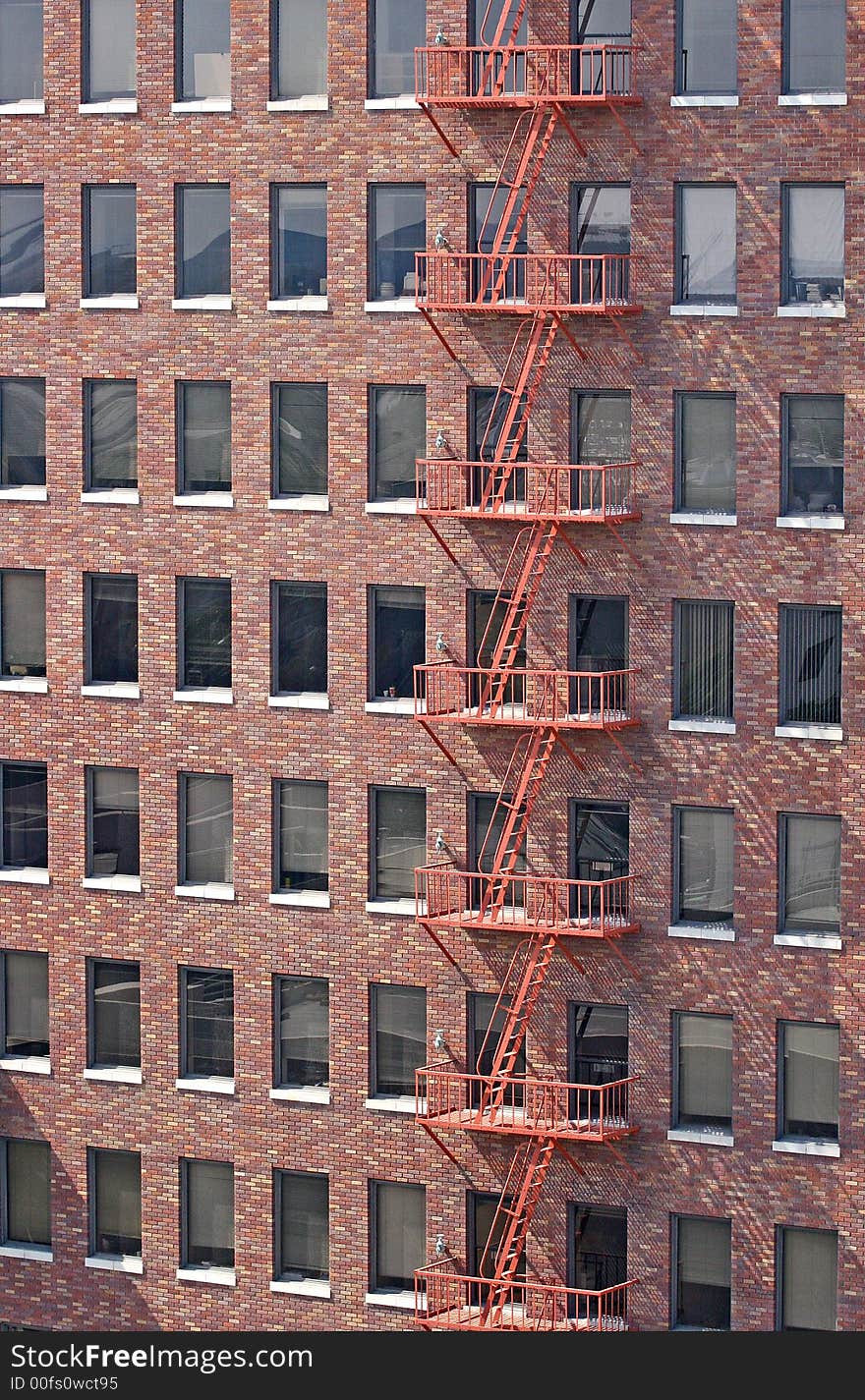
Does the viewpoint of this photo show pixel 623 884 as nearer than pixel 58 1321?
Yes

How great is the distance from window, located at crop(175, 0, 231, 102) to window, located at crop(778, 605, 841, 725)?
1591cm

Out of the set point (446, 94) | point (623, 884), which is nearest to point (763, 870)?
point (623, 884)

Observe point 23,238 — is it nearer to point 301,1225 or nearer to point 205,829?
point 205,829

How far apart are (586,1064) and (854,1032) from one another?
18.8 feet

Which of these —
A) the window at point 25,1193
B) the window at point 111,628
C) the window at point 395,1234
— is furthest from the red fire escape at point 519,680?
the window at point 25,1193

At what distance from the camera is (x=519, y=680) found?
6016 centimetres

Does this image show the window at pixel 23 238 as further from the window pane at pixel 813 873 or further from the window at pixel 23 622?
the window pane at pixel 813 873

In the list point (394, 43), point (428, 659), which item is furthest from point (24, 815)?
point (394, 43)

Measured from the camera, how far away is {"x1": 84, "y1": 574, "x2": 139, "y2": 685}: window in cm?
6372

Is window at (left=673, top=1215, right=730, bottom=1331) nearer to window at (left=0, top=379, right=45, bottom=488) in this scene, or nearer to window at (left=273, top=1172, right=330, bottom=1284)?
window at (left=273, top=1172, right=330, bottom=1284)

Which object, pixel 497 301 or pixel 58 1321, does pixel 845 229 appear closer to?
pixel 497 301

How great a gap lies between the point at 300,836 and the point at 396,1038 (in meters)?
4.58

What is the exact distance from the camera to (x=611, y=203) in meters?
58.3

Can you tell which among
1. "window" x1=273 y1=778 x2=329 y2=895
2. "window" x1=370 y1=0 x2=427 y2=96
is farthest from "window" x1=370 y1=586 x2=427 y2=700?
"window" x1=370 y1=0 x2=427 y2=96
